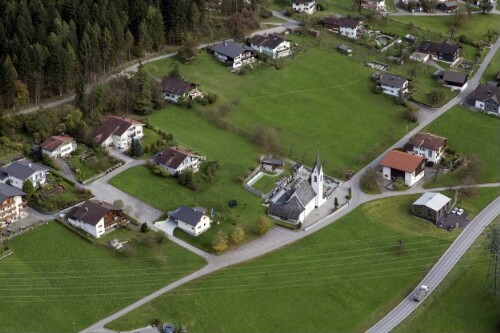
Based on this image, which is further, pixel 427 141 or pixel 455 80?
pixel 455 80

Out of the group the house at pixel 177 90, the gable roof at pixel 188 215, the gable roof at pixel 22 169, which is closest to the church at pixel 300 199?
the gable roof at pixel 188 215

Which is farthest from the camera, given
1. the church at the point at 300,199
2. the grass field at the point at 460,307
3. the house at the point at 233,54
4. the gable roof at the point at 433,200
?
the house at the point at 233,54

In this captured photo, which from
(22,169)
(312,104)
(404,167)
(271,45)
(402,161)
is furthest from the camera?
(271,45)

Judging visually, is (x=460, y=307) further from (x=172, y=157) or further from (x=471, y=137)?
(x=471, y=137)

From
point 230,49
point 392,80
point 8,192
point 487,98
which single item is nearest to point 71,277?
point 8,192

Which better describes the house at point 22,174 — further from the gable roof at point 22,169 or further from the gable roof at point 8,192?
the gable roof at point 8,192

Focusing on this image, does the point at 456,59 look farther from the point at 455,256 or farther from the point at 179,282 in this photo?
the point at 179,282
